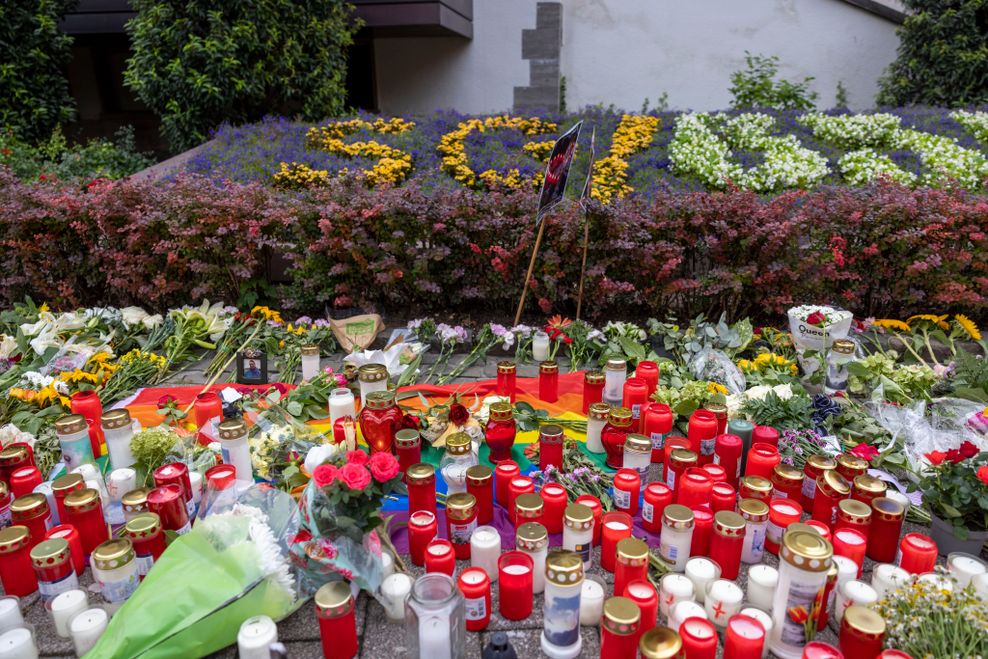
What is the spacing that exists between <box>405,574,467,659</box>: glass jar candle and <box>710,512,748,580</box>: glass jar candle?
913 mm

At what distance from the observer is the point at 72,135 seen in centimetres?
1096

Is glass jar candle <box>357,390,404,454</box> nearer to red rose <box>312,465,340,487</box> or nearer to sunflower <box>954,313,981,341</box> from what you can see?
red rose <box>312,465,340,487</box>

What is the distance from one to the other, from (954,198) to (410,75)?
27.5ft

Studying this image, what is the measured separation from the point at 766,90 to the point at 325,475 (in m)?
9.45

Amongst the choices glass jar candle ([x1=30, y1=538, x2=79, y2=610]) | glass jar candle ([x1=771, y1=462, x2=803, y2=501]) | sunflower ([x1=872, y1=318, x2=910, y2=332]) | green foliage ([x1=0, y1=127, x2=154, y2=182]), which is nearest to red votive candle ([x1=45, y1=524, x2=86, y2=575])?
glass jar candle ([x1=30, y1=538, x2=79, y2=610])

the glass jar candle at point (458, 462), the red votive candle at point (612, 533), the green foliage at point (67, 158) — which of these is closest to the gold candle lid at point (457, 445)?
the glass jar candle at point (458, 462)

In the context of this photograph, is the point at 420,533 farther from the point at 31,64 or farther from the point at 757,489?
the point at 31,64

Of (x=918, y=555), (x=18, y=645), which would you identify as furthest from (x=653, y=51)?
(x=18, y=645)

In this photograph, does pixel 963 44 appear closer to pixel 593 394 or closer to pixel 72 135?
pixel 593 394

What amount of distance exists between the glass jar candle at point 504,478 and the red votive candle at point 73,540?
151 centimetres

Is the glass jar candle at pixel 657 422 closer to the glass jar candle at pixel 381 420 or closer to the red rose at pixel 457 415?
the red rose at pixel 457 415

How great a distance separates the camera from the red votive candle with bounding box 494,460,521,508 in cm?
252

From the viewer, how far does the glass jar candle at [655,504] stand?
2.37 metres

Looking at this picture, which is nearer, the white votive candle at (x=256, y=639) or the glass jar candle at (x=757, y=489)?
the white votive candle at (x=256, y=639)
